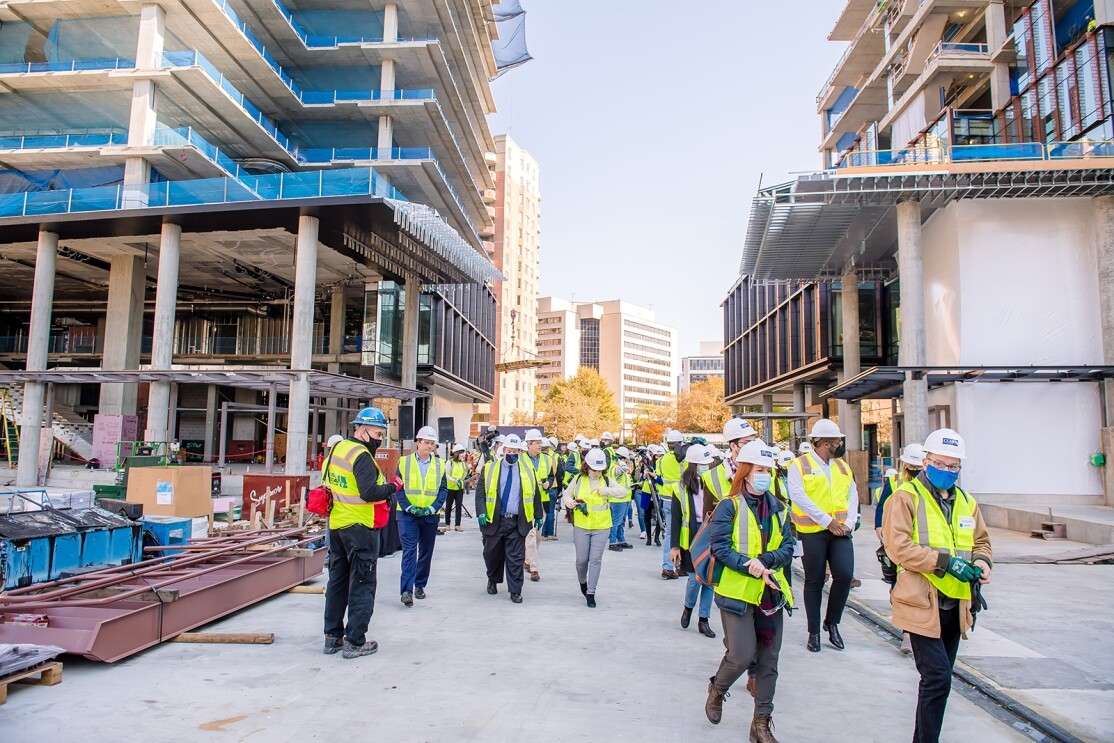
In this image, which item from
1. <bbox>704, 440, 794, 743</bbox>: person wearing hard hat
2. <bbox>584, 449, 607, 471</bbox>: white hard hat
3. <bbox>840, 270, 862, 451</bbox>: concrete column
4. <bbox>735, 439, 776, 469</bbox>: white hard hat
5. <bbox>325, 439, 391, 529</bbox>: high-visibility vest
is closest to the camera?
<bbox>704, 440, 794, 743</bbox>: person wearing hard hat

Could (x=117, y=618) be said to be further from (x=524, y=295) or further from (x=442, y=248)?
(x=524, y=295)

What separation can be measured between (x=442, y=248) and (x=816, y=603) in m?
25.3

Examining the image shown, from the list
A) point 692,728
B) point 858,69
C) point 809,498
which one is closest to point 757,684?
point 692,728

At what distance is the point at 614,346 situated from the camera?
168250 mm

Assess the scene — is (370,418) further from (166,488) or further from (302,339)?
(302,339)

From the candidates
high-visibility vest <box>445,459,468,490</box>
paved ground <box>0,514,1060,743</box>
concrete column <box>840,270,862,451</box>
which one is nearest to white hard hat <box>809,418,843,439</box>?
paved ground <box>0,514,1060,743</box>

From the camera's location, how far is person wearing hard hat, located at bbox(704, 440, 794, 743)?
4.63 meters

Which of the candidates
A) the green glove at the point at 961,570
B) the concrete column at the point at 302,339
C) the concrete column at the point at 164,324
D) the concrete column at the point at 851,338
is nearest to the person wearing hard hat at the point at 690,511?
the green glove at the point at 961,570

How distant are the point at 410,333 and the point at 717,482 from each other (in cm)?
3039

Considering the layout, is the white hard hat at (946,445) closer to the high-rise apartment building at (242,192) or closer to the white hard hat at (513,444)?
the white hard hat at (513,444)

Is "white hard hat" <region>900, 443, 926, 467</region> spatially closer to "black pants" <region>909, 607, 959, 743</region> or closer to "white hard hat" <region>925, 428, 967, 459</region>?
"white hard hat" <region>925, 428, 967, 459</region>

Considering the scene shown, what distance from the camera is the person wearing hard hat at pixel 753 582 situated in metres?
4.63

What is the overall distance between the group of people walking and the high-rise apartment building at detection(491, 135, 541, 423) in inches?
3123

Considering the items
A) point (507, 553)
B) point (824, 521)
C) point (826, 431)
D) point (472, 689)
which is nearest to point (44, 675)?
point (472, 689)
